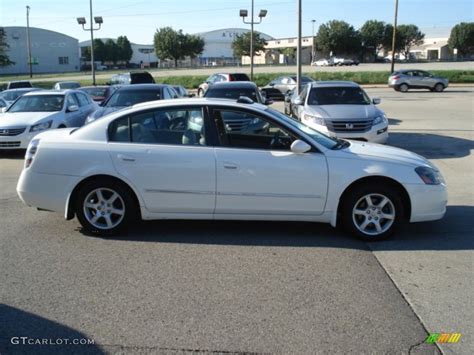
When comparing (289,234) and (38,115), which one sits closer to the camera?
(289,234)

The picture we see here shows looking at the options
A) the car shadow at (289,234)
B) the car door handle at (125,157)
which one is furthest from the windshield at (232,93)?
the car door handle at (125,157)

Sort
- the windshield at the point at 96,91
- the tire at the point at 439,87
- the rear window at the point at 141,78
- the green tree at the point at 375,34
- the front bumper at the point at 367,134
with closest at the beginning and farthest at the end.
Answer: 1. the front bumper at the point at 367,134
2. the windshield at the point at 96,91
3. the rear window at the point at 141,78
4. the tire at the point at 439,87
5. the green tree at the point at 375,34

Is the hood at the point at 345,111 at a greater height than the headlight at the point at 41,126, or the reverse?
the hood at the point at 345,111

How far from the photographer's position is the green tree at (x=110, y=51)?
395 ft

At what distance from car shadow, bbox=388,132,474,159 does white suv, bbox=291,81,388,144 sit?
127cm

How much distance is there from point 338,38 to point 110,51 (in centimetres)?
5418

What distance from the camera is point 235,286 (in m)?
4.32

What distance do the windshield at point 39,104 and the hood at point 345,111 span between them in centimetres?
654

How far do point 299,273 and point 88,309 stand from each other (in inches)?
73.7

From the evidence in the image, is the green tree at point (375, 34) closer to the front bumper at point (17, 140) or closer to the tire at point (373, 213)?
the front bumper at point (17, 140)

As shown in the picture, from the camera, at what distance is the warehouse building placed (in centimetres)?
10107

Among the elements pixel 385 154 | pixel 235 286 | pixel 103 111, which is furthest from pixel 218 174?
pixel 103 111

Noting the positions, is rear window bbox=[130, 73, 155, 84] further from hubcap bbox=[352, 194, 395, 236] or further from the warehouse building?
the warehouse building

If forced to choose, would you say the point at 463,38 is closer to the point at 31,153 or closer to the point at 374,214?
the point at 374,214
